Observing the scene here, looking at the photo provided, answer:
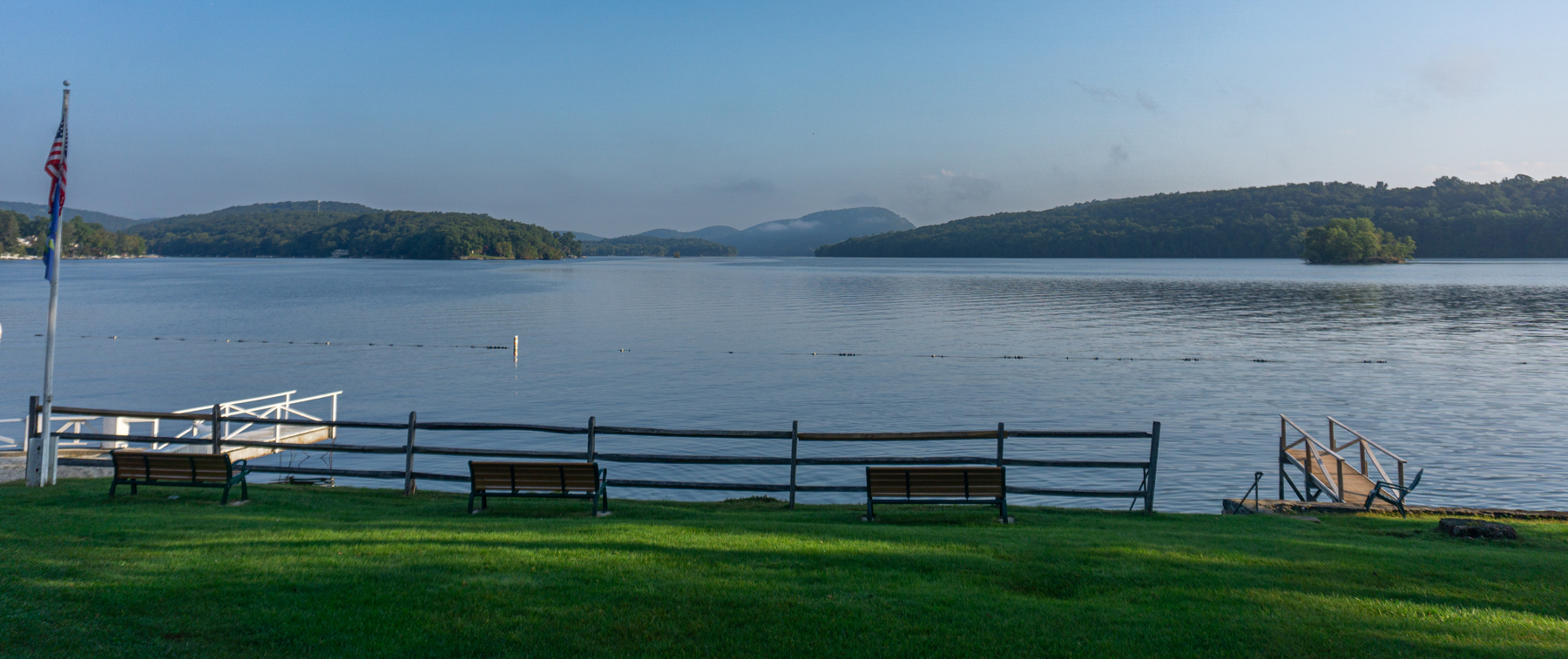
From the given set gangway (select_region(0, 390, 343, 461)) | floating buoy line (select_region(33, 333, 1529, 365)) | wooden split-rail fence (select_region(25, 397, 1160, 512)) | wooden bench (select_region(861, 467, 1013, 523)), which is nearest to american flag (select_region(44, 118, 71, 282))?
wooden split-rail fence (select_region(25, 397, 1160, 512))

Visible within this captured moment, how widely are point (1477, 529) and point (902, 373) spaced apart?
28.3 meters

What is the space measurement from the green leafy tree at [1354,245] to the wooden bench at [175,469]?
20487 centimetres

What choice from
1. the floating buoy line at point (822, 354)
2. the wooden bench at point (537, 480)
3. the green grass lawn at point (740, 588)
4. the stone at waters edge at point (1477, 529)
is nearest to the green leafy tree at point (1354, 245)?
the floating buoy line at point (822, 354)

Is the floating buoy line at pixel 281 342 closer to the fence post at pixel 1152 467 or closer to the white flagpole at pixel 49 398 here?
the white flagpole at pixel 49 398

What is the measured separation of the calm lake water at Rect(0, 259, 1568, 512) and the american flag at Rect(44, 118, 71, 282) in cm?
906

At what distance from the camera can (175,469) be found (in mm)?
12250

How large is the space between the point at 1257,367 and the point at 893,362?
→ 1638cm

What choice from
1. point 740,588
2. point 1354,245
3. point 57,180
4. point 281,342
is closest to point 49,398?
point 57,180

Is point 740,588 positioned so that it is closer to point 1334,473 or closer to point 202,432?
point 1334,473

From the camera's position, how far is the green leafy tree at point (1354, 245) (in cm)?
17825

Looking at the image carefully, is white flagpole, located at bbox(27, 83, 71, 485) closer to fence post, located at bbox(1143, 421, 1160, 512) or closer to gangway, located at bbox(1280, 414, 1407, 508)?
fence post, located at bbox(1143, 421, 1160, 512)

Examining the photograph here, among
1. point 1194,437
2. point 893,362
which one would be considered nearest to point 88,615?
point 1194,437

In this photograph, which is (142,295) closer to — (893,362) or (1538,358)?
(893,362)

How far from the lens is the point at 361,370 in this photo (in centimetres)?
3894
